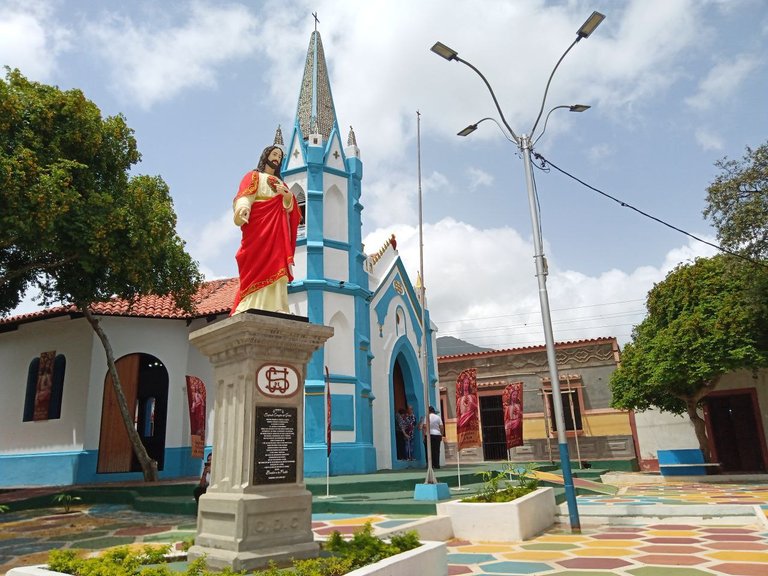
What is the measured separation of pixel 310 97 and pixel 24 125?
395 inches

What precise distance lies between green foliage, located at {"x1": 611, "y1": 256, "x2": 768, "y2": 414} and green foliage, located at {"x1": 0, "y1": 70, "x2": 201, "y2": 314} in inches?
565

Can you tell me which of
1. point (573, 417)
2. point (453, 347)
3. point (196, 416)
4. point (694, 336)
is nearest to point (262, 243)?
point (196, 416)

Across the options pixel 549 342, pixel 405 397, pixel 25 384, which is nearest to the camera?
pixel 549 342

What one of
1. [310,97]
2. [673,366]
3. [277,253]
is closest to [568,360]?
[673,366]

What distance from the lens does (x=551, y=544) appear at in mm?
7402

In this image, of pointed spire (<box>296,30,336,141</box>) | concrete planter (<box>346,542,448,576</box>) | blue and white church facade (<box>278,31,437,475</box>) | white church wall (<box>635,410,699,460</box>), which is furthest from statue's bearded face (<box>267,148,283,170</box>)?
white church wall (<box>635,410,699,460</box>)

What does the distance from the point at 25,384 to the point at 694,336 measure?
20.8m

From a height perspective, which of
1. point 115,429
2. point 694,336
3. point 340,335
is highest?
point 340,335

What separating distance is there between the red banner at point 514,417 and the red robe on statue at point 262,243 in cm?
972

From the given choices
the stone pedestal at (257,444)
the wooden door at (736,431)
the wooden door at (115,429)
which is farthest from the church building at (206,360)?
the wooden door at (736,431)

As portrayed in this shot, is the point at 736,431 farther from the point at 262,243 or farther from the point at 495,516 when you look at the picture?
the point at 262,243

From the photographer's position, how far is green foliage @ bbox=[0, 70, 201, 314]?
10.2 meters

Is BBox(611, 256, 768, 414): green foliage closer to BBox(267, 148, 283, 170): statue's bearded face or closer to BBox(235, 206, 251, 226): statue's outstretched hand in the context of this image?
BBox(267, 148, 283, 170): statue's bearded face

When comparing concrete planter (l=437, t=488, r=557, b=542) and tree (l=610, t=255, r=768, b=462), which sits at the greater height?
tree (l=610, t=255, r=768, b=462)
